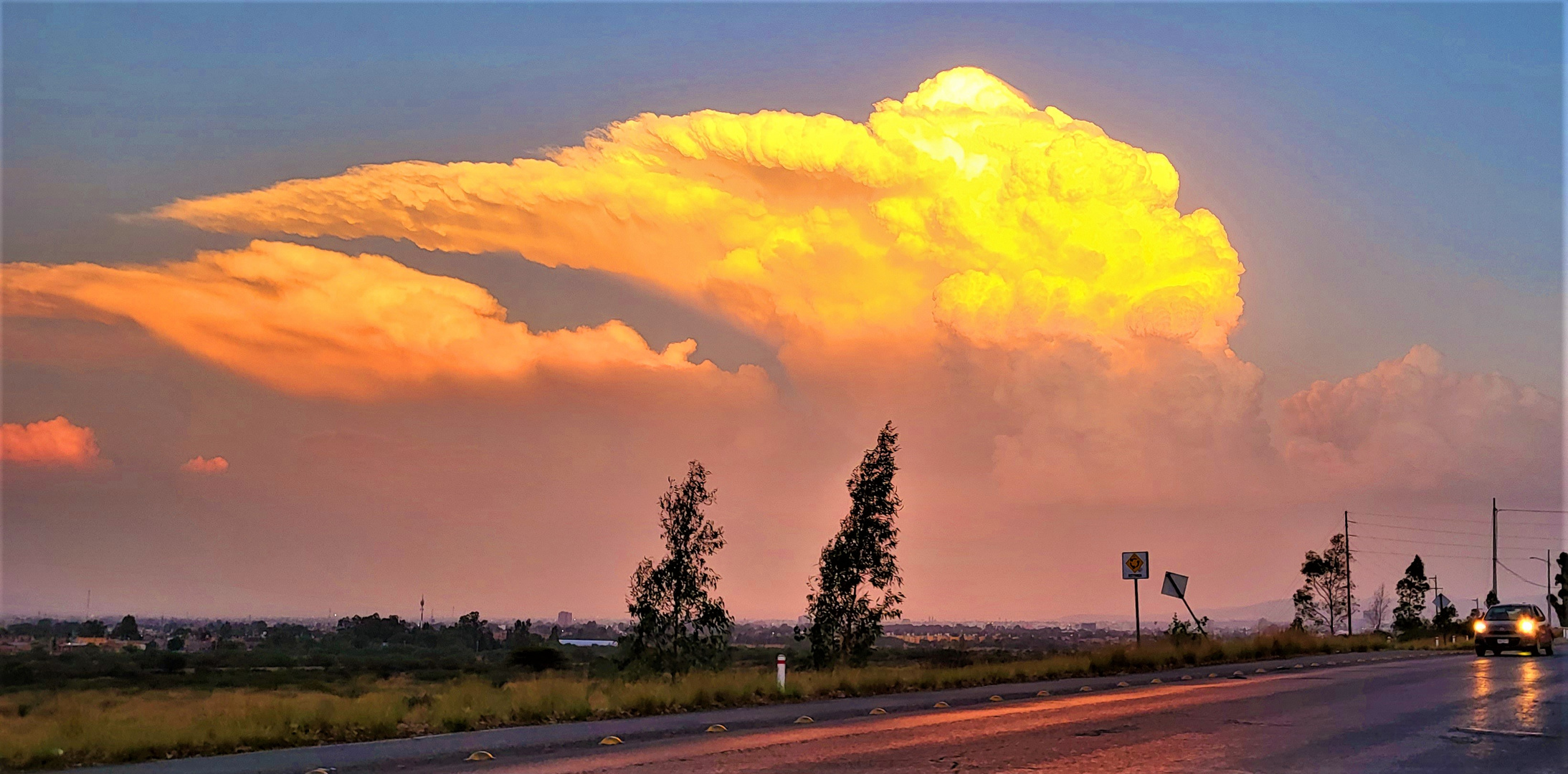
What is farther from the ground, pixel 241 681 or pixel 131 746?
pixel 131 746

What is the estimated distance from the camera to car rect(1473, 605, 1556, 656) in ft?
141

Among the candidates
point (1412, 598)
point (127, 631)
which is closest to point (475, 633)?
point (127, 631)

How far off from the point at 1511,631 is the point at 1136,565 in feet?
54.7

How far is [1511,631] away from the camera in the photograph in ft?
141

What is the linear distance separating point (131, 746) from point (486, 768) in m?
5.15

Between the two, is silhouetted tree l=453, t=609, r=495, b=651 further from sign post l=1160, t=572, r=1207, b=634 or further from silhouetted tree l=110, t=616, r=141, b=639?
sign post l=1160, t=572, r=1207, b=634

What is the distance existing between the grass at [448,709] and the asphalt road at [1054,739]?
0.96 m

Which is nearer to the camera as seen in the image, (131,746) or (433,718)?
(131,746)

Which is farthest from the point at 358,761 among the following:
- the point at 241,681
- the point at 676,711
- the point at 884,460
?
the point at 241,681

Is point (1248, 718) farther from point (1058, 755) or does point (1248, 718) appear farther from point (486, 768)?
point (486, 768)

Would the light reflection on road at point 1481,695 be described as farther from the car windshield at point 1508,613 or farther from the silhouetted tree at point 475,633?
the silhouetted tree at point 475,633

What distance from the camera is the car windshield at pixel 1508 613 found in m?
43.6

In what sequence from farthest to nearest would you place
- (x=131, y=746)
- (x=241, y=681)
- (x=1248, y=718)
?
(x=241, y=681) → (x=1248, y=718) → (x=131, y=746)

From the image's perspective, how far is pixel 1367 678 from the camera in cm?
2820
